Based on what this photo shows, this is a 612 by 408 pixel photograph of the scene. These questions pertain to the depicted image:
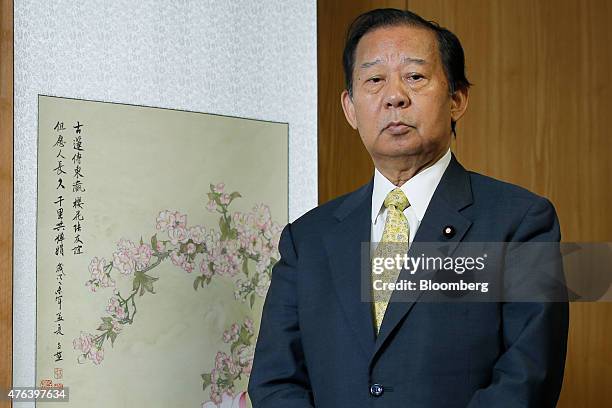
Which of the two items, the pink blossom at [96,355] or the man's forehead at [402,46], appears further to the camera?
the pink blossom at [96,355]

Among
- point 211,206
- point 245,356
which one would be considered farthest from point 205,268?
point 245,356

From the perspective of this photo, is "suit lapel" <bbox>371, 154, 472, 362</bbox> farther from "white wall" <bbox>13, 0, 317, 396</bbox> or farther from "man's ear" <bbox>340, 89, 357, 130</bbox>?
"white wall" <bbox>13, 0, 317, 396</bbox>

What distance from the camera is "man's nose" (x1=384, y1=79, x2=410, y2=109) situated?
1517mm

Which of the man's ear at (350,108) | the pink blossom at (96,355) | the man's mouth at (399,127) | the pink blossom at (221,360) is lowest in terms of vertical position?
the pink blossom at (221,360)

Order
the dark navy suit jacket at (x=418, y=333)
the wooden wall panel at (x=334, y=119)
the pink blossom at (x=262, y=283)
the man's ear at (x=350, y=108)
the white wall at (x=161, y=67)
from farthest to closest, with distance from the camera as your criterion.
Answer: the wooden wall panel at (x=334, y=119) < the pink blossom at (x=262, y=283) < the white wall at (x=161, y=67) < the man's ear at (x=350, y=108) < the dark navy suit jacket at (x=418, y=333)

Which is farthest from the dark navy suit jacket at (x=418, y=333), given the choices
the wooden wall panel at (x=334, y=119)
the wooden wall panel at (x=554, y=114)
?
the wooden wall panel at (x=334, y=119)

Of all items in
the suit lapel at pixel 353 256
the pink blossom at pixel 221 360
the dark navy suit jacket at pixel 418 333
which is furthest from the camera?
the pink blossom at pixel 221 360

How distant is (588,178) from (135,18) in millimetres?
1164

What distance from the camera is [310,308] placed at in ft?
5.19

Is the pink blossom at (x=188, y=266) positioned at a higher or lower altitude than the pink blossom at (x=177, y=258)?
lower

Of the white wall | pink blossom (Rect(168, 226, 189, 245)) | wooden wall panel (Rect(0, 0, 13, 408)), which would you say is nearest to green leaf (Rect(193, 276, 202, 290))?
pink blossom (Rect(168, 226, 189, 245))

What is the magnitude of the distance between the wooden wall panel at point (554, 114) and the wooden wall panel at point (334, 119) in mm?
269

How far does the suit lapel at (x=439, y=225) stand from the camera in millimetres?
1458

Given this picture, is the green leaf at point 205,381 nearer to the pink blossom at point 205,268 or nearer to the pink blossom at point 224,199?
the pink blossom at point 205,268
